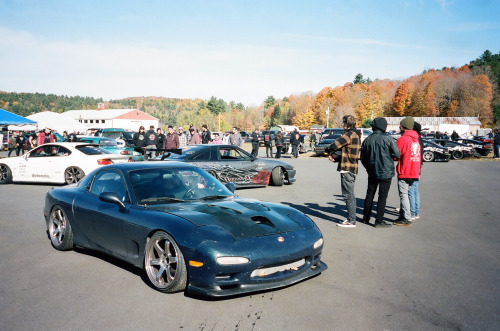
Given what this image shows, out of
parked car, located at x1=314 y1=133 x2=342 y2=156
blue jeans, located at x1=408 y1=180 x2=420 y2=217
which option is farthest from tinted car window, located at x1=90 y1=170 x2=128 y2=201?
parked car, located at x1=314 y1=133 x2=342 y2=156

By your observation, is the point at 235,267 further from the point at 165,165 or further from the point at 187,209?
the point at 165,165

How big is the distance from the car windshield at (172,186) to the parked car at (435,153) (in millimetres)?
22801

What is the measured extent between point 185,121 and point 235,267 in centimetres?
14363

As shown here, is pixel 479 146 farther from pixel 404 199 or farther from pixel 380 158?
pixel 380 158

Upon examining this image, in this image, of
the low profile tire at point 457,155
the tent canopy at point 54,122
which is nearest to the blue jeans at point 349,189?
the low profile tire at point 457,155

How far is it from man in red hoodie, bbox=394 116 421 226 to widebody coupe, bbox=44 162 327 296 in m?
3.58

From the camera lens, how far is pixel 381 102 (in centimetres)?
11612

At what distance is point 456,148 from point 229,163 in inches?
Result: 808

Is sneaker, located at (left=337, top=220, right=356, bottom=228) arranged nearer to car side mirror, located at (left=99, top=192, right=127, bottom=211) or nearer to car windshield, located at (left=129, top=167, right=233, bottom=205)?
car windshield, located at (left=129, top=167, right=233, bottom=205)

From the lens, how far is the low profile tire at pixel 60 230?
568 centimetres

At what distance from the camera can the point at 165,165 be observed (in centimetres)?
541

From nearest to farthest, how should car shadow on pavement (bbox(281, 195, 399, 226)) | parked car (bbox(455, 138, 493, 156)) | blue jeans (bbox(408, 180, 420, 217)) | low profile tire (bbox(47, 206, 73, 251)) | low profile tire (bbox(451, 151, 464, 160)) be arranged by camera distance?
low profile tire (bbox(47, 206, 73, 251))
blue jeans (bbox(408, 180, 420, 217))
car shadow on pavement (bbox(281, 195, 399, 226))
low profile tire (bbox(451, 151, 464, 160))
parked car (bbox(455, 138, 493, 156))

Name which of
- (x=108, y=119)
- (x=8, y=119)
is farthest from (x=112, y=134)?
(x=108, y=119)

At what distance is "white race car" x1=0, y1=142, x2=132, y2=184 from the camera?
12914 millimetres
